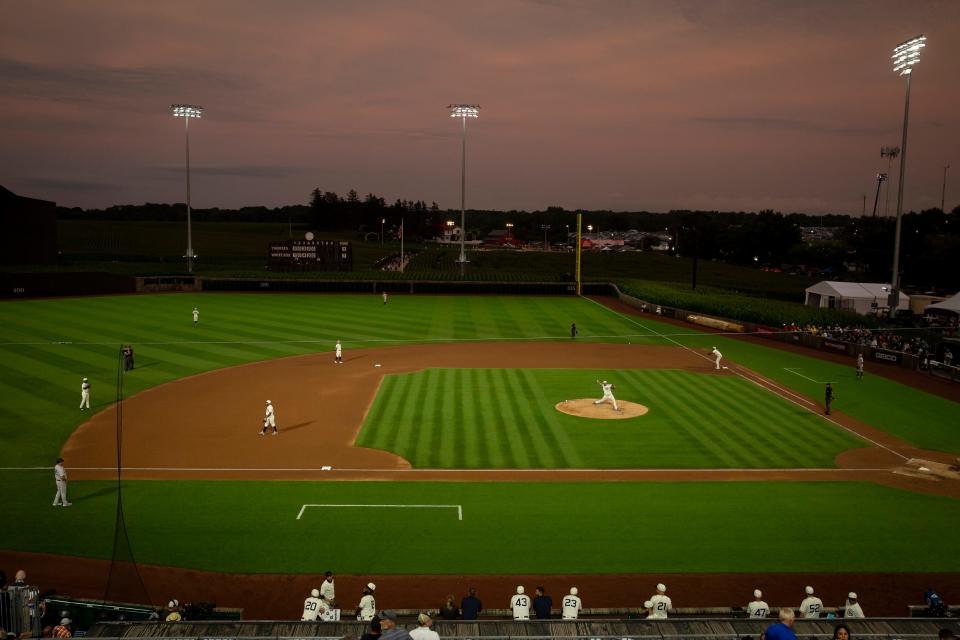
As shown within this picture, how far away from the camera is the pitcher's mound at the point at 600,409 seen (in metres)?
27.8

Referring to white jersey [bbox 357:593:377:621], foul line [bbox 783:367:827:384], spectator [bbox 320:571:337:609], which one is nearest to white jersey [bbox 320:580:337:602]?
spectator [bbox 320:571:337:609]

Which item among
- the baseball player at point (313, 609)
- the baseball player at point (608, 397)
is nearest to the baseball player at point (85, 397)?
the baseball player at point (313, 609)

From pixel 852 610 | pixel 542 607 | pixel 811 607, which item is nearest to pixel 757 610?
pixel 811 607

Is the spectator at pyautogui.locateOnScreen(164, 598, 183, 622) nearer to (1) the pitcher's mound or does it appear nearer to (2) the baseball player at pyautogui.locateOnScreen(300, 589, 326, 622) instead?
(2) the baseball player at pyautogui.locateOnScreen(300, 589, 326, 622)

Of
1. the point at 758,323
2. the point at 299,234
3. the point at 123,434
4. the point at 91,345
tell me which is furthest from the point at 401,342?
the point at 299,234

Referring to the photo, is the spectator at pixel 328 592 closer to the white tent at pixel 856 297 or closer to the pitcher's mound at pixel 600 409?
the pitcher's mound at pixel 600 409

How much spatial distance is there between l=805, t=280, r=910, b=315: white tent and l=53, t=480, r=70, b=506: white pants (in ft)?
184

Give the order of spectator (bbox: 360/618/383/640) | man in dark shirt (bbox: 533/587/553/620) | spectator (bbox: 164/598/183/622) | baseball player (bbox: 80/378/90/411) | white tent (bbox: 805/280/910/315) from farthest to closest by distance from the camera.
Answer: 1. white tent (bbox: 805/280/910/315)
2. baseball player (bbox: 80/378/90/411)
3. man in dark shirt (bbox: 533/587/553/620)
4. spectator (bbox: 164/598/183/622)
5. spectator (bbox: 360/618/383/640)

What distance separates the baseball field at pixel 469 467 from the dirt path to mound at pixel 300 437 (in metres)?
0.12

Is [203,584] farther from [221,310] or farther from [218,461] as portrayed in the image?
[221,310]

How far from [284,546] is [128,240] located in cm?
13880

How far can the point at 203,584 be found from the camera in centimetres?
1445

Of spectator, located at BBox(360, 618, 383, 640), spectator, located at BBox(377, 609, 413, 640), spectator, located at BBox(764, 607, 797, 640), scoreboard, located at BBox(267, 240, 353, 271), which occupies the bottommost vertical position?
spectator, located at BBox(360, 618, 383, 640)

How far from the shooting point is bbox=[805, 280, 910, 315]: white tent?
186ft
